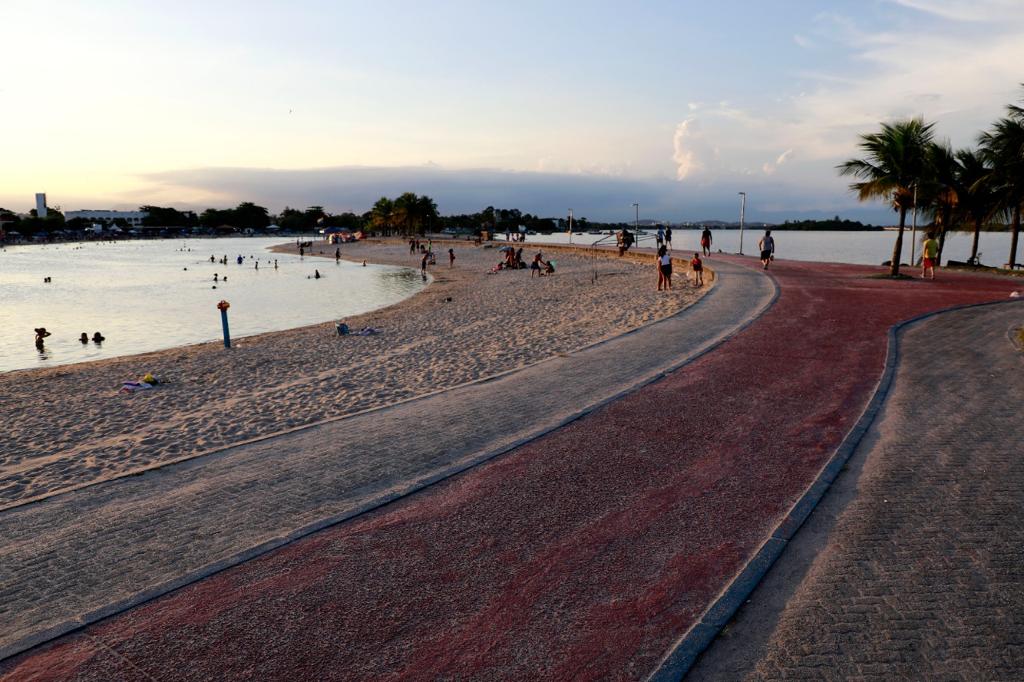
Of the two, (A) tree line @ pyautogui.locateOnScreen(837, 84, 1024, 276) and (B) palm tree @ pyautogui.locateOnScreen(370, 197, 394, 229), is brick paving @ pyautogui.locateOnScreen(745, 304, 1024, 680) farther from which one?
(B) palm tree @ pyautogui.locateOnScreen(370, 197, 394, 229)

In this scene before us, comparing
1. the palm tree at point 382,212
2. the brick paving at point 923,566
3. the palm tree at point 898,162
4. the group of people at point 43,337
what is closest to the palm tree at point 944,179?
the palm tree at point 898,162

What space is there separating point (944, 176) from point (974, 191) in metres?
1.60

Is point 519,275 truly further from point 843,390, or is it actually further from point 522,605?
point 522,605

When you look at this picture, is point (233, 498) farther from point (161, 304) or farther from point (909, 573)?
point (161, 304)

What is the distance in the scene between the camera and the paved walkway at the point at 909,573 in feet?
12.6

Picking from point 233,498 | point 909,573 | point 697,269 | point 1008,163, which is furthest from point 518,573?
point 1008,163

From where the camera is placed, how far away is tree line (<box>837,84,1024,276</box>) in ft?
76.5

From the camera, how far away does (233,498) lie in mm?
6438

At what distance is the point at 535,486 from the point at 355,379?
7241 mm

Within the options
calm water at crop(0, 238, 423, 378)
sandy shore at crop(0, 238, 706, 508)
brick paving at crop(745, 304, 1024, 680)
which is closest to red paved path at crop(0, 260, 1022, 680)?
brick paving at crop(745, 304, 1024, 680)

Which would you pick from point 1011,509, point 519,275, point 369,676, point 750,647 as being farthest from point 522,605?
point 519,275

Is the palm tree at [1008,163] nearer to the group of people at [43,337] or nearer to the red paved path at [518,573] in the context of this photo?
the red paved path at [518,573]

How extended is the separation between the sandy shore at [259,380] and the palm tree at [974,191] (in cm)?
1976

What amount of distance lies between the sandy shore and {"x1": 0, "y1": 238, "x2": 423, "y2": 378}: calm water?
5.22 m
